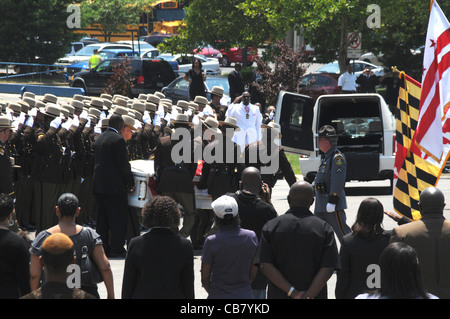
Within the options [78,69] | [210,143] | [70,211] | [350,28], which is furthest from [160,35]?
[70,211]

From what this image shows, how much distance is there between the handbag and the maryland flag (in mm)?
4015

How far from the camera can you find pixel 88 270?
21.1 ft

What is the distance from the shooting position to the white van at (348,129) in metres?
15.2

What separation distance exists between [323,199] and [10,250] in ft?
14.4

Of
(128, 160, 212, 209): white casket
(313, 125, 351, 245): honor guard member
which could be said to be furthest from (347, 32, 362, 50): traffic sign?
(313, 125, 351, 245): honor guard member

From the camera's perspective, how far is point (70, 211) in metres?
6.62

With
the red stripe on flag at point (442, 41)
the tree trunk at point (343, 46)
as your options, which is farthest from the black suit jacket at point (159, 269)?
the tree trunk at point (343, 46)

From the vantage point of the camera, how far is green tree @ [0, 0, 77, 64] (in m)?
38.1

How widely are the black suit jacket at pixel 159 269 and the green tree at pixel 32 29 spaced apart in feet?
109

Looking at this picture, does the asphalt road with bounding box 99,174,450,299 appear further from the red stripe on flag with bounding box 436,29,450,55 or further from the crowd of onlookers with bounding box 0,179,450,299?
the crowd of onlookers with bounding box 0,179,450,299

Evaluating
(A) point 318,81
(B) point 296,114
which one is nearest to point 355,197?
(B) point 296,114

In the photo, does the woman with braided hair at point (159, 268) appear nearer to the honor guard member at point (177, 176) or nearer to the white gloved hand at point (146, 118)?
the honor guard member at point (177, 176)

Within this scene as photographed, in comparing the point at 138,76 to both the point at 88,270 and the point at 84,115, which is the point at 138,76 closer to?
the point at 84,115

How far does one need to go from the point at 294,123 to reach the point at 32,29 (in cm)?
2556
